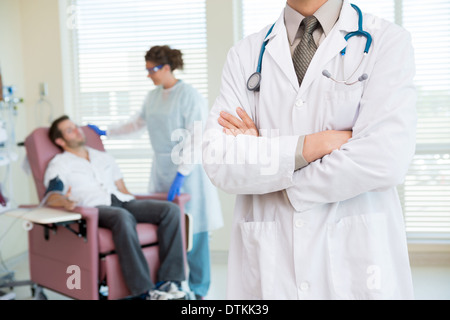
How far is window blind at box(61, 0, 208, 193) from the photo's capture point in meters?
3.07

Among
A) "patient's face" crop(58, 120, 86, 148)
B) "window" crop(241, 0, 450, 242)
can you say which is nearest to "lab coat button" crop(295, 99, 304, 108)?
"patient's face" crop(58, 120, 86, 148)

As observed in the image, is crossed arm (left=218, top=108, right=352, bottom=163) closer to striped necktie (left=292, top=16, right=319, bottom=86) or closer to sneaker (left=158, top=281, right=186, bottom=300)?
striped necktie (left=292, top=16, right=319, bottom=86)

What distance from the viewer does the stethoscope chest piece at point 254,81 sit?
914 mm

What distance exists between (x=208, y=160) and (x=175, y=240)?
55.4 inches

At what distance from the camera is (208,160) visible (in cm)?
86

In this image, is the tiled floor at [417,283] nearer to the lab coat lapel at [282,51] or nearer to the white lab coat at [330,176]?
the white lab coat at [330,176]

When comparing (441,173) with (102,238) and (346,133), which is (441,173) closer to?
(102,238)

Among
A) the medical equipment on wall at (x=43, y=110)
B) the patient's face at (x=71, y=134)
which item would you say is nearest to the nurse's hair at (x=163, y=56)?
→ the patient's face at (x=71, y=134)

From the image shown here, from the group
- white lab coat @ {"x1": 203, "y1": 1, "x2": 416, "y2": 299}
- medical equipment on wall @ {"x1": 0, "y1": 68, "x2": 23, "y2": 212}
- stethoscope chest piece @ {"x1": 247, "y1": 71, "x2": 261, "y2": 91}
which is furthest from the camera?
medical equipment on wall @ {"x1": 0, "y1": 68, "x2": 23, "y2": 212}

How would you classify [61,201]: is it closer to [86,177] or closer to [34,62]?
[86,177]

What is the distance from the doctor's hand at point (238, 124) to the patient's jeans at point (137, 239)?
1.29 m

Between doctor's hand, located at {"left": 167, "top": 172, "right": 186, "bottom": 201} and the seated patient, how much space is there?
0.05 meters

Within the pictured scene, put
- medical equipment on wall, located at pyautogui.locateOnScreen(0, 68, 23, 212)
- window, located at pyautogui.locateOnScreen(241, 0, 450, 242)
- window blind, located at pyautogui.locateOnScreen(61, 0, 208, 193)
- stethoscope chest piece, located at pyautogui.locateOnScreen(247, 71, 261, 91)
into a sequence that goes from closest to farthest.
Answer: stethoscope chest piece, located at pyautogui.locateOnScreen(247, 71, 261, 91) → medical equipment on wall, located at pyautogui.locateOnScreen(0, 68, 23, 212) → window, located at pyautogui.locateOnScreen(241, 0, 450, 242) → window blind, located at pyautogui.locateOnScreen(61, 0, 208, 193)

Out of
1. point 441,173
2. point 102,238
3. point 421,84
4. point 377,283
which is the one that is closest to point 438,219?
point 441,173
